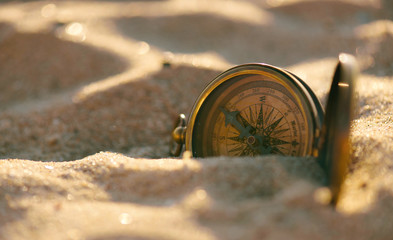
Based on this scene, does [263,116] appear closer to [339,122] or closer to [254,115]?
[254,115]

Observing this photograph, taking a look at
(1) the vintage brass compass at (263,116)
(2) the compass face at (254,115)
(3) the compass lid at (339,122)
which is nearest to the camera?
(3) the compass lid at (339,122)

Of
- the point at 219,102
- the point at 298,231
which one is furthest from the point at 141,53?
the point at 298,231

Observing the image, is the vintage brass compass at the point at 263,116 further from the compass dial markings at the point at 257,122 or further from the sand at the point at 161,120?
the sand at the point at 161,120

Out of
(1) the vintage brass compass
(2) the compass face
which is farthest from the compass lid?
(2) the compass face

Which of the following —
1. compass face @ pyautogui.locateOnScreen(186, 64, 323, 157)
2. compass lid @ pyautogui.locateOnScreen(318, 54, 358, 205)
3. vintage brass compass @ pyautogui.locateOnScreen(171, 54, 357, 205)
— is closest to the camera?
compass lid @ pyautogui.locateOnScreen(318, 54, 358, 205)

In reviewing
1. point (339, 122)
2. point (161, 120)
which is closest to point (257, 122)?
point (339, 122)

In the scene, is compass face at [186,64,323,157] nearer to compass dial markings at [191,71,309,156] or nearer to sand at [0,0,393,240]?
compass dial markings at [191,71,309,156]

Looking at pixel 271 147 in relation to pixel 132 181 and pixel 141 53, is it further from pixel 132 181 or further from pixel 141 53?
pixel 141 53

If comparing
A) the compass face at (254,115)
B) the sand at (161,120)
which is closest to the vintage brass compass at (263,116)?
the compass face at (254,115)
